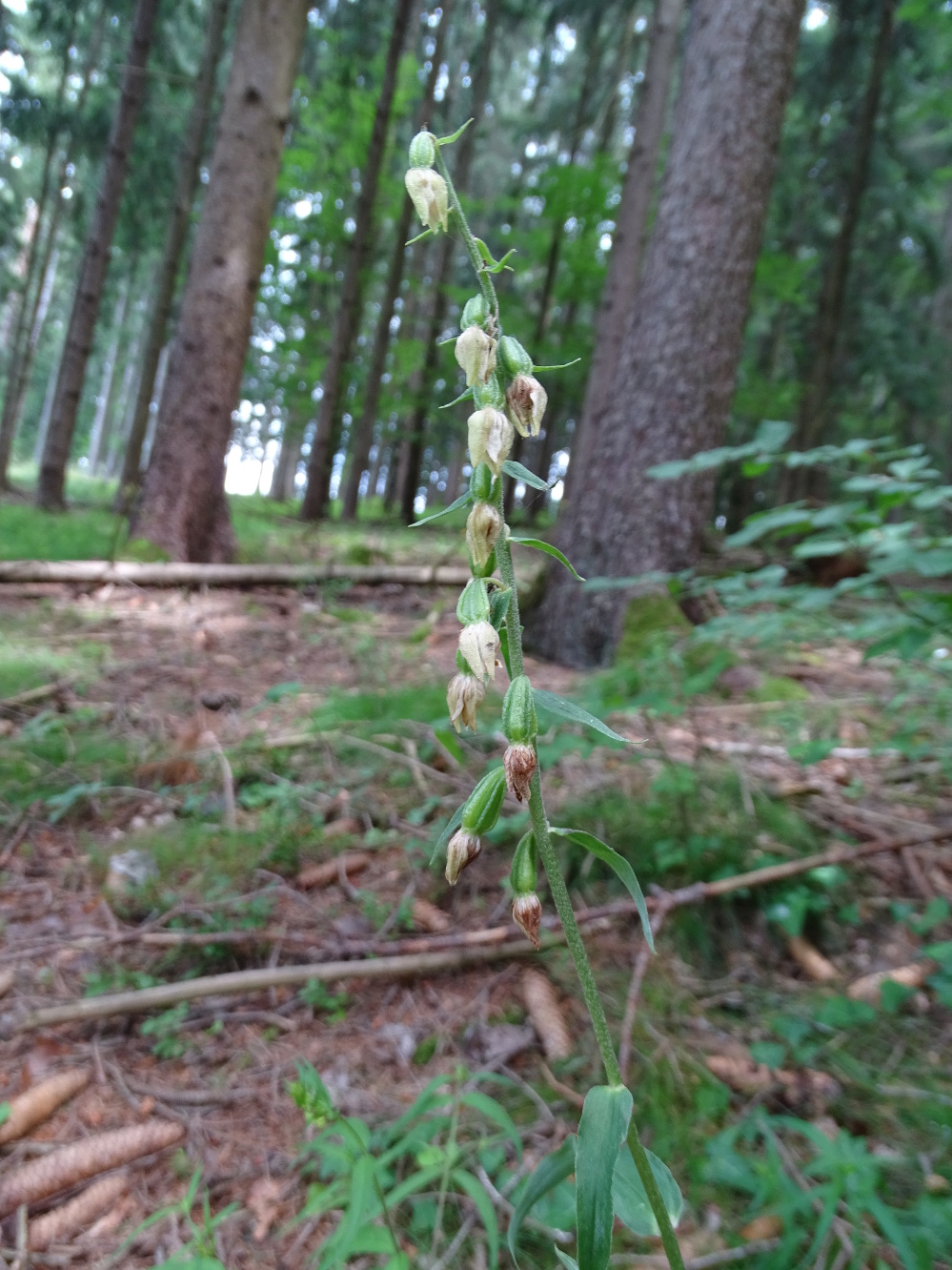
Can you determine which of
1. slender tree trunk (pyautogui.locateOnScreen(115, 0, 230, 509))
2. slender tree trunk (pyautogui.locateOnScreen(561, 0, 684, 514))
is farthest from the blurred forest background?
slender tree trunk (pyautogui.locateOnScreen(115, 0, 230, 509))

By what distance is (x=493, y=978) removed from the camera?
211 cm

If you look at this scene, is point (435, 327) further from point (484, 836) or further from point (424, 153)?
point (424, 153)

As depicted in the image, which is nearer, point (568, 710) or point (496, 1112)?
point (568, 710)

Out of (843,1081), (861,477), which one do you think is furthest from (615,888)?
(861,477)

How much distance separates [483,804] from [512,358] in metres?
0.52

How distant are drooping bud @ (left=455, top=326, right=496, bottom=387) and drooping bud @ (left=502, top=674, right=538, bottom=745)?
348 millimetres

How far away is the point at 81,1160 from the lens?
1595mm

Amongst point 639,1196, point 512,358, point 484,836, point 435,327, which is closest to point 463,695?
point 512,358

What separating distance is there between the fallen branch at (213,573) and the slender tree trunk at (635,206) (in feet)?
10.9

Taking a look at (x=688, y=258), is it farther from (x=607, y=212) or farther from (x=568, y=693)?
(x=607, y=212)

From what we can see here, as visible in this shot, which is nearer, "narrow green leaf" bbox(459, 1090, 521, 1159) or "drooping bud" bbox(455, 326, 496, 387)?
"drooping bud" bbox(455, 326, 496, 387)

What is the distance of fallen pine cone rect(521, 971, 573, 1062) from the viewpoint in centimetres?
186

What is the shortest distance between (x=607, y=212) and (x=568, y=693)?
33.2ft

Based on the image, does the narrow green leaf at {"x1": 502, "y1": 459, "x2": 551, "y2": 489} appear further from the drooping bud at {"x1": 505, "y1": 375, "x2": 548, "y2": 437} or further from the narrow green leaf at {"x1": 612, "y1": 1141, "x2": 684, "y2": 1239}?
the narrow green leaf at {"x1": 612, "y1": 1141, "x2": 684, "y2": 1239}
